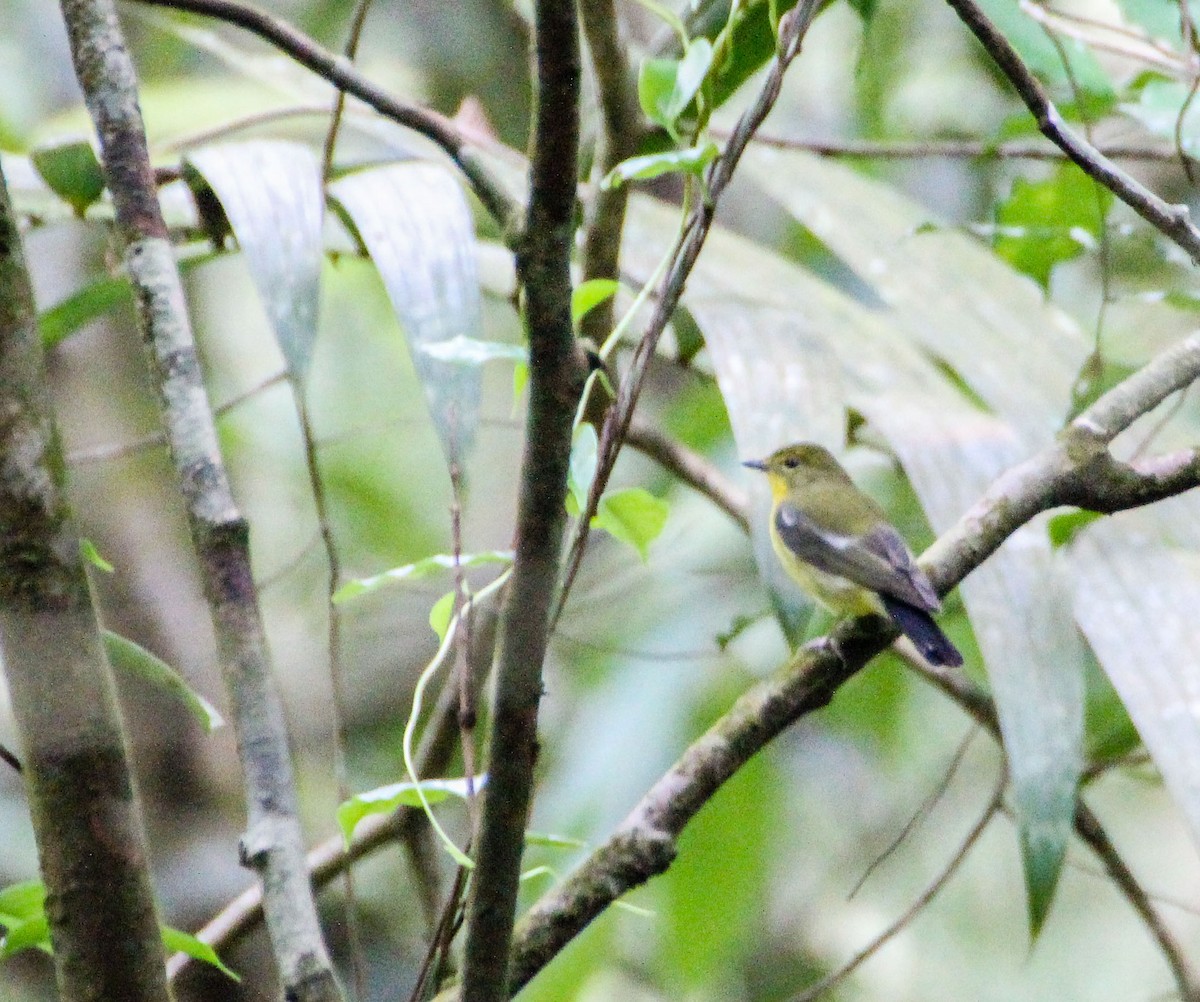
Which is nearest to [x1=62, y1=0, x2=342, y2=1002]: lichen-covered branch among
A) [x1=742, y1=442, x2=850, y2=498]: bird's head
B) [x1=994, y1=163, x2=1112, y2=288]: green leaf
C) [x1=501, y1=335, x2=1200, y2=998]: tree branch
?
[x1=501, y1=335, x2=1200, y2=998]: tree branch

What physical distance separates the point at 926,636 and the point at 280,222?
1072mm

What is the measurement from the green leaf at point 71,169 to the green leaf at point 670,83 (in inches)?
26.9

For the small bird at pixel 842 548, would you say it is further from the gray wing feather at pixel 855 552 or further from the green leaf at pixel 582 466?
the green leaf at pixel 582 466

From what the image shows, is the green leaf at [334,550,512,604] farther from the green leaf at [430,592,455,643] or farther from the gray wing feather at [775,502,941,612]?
the gray wing feather at [775,502,941,612]

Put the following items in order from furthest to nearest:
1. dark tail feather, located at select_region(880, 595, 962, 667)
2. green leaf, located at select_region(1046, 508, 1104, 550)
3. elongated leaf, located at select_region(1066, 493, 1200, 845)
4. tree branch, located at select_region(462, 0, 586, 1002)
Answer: dark tail feather, located at select_region(880, 595, 962, 667) < green leaf, located at select_region(1046, 508, 1104, 550) < elongated leaf, located at select_region(1066, 493, 1200, 845) < tree branch, located at select_region(462, 0, 586, 1002)

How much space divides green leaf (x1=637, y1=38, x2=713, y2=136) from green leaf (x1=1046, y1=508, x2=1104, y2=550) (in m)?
0.56

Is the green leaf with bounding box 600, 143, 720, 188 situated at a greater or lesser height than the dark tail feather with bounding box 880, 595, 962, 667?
greater

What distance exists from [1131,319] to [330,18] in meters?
2.11

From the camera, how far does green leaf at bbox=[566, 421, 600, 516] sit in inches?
35.9

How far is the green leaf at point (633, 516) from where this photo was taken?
102 cm

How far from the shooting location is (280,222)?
3.93 feet

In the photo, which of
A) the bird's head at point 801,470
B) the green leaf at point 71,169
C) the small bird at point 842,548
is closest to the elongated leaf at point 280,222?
the green leaf at point 71,169

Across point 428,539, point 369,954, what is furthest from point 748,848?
point 428,539

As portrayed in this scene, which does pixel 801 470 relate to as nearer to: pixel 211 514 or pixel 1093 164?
pixel 1093 164
